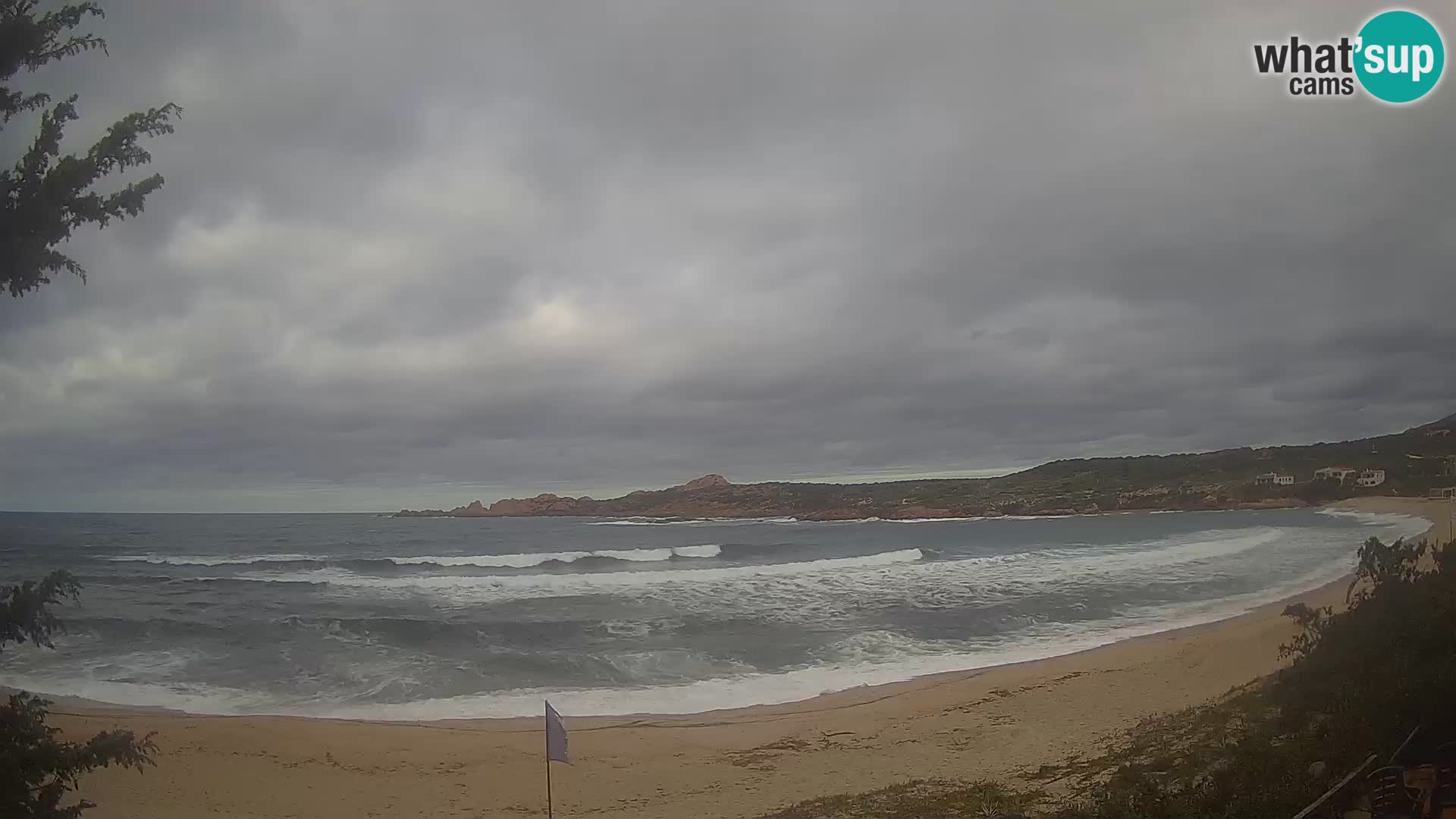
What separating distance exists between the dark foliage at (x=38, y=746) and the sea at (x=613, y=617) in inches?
8.8

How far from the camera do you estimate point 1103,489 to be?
7.34m

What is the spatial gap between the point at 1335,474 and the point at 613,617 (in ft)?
32.9

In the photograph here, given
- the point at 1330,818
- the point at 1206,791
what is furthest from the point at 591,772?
the point at 1330,818

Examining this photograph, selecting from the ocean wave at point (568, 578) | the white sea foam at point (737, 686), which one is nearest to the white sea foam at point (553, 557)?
the ocean wave at point (568, 578)

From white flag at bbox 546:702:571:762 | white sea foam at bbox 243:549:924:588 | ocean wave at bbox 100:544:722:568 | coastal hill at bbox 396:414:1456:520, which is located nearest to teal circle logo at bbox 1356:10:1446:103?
coastal hill at bbox 396:414:1456:520

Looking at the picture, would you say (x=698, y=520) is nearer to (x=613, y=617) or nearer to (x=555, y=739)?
(x=555, y=739)

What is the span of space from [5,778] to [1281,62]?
8242 millimetres

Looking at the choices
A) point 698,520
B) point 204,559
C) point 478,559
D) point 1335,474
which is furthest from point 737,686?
point 204,559

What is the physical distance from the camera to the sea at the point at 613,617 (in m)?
7.09

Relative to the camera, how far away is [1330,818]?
3.68m

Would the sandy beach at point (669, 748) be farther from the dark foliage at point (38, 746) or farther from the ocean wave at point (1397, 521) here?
the dark foliage at point (38, 746)

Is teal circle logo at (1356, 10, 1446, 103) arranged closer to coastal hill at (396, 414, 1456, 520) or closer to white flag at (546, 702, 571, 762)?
coastal hill at (396, 414, 1456, 520)

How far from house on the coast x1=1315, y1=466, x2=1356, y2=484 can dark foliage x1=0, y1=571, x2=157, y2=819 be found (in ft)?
28.0

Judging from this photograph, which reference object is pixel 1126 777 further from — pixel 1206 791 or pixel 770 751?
pixel 770 751
